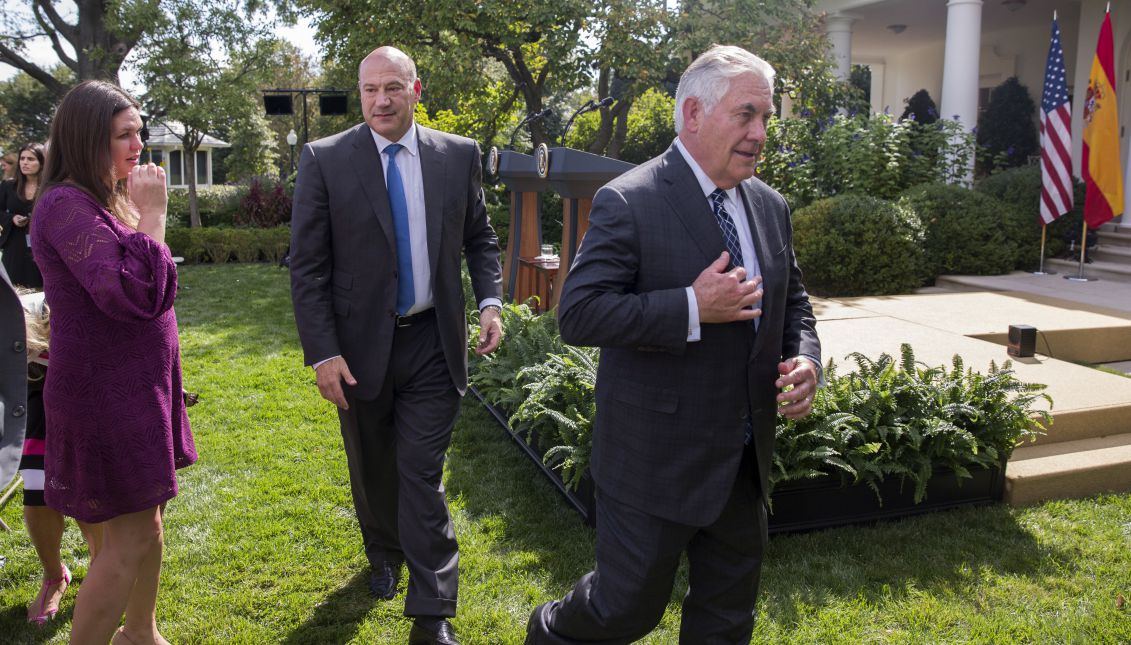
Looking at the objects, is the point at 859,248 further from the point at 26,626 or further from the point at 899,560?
the point at 26,626

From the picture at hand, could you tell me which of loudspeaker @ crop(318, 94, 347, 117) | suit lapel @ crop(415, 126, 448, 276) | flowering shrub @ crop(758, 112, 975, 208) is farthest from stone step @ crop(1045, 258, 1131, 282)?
loudspeaker @ crop(318, 94, 347, 117)

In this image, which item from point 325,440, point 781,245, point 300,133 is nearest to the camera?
point 781,245

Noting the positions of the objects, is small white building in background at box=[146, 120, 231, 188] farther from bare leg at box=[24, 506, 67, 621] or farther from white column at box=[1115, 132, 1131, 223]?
bare leg at box=[24, 506, 67, 621]

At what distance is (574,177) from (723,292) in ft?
15.5

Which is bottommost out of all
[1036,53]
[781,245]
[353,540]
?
[353,540]

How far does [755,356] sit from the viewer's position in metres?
2.38

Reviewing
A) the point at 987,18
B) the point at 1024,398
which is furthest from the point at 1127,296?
the point at 987,18

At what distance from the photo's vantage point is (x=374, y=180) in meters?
3.34

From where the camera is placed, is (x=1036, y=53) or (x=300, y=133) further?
(x=300, y=133)

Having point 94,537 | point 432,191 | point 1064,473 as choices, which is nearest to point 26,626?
point 94,537

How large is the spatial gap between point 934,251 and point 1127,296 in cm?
214

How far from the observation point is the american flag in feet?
36.1

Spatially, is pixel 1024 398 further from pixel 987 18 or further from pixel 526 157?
pixel 987 18

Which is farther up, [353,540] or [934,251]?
[934,251]
